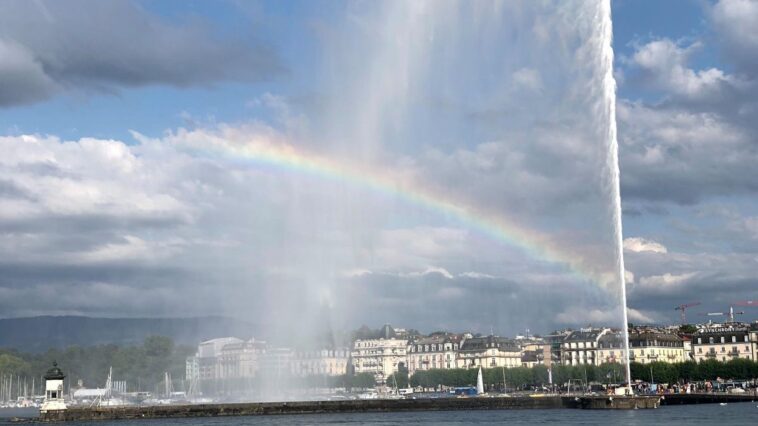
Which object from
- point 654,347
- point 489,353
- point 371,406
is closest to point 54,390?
point 371,406

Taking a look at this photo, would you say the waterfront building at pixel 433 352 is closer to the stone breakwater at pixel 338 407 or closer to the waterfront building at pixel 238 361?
the waterfront building at pixel 238 361

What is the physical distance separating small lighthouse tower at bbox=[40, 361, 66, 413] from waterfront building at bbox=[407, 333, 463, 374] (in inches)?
3402

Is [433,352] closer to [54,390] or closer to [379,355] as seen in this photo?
[379,355]

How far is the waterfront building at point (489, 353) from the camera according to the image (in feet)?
507

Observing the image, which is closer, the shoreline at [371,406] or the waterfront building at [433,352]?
the shoreline at [371,406]

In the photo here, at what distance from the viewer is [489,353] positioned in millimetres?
155250

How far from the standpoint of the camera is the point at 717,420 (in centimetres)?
5625

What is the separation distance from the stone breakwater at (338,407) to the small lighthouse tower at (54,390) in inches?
29.2

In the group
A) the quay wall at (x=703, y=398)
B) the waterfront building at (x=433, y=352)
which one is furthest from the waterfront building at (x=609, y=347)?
the quay wall at (x=703, y=398)

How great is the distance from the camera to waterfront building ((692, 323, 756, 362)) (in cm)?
12825

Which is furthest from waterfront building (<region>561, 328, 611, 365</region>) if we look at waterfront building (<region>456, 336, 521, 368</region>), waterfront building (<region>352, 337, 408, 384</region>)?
waterfront building (<region>352, 337, 408, 384</region>)

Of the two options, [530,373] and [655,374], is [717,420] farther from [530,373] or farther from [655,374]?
[530,373]

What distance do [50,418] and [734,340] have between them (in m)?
92.4

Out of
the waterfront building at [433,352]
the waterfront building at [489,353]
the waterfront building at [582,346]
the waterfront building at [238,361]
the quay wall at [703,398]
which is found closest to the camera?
the quay wall at [703,398]
